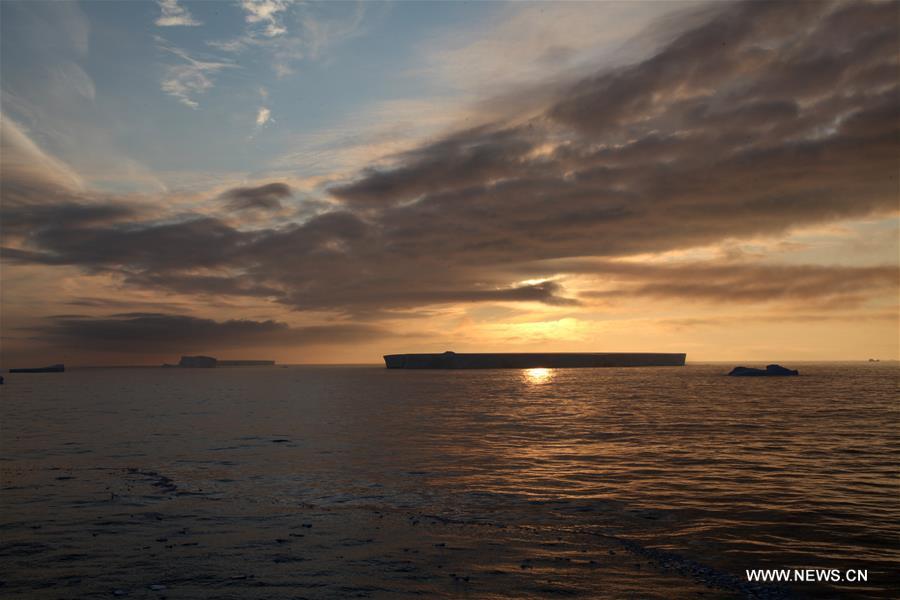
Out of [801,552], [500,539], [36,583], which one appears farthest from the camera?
[500,539]

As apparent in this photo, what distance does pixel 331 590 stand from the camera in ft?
45.4

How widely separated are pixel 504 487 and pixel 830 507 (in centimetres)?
1143

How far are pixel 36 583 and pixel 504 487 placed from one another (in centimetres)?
1593

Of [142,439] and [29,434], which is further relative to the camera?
[29,434]

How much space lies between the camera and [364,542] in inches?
694

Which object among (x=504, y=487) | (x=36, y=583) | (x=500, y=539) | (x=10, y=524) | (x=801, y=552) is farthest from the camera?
(x=504, y=487)

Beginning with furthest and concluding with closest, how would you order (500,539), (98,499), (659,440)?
(659,440), (98,499), (500,539)

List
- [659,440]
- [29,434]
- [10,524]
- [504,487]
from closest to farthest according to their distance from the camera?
[10,524] < [504,487] < [659,440] < [29,434]

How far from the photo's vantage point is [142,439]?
142 feet

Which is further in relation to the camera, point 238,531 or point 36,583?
point 238,531

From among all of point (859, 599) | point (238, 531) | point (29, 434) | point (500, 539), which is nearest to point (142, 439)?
point (29, 434)

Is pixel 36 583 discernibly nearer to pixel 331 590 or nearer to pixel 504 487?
pixel 331 590

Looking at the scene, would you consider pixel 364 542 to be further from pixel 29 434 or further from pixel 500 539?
pixel 29 434

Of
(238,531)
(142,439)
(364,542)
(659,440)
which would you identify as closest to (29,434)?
(142,439)
